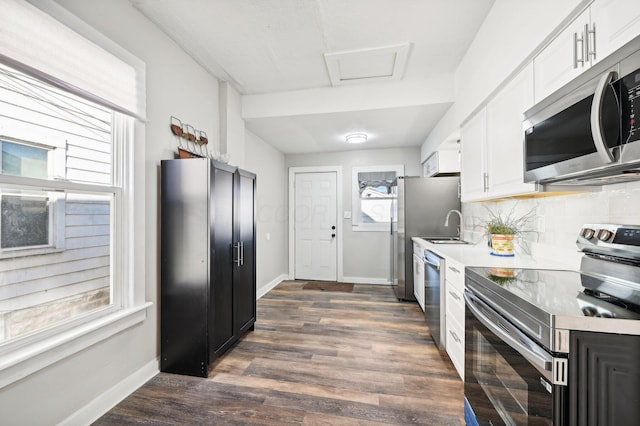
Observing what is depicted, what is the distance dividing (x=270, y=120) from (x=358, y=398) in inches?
117

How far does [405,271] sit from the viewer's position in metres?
3.85

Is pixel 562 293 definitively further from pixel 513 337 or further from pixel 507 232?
pixel 507 232

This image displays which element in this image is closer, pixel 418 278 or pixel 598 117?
pixel 598 117

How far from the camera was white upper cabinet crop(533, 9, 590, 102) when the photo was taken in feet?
4.10

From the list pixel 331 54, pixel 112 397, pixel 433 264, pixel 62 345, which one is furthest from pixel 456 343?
pixel 331 54

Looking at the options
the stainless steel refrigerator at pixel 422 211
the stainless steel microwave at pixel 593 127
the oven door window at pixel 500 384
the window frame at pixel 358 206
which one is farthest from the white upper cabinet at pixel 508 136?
the window frame at pixel 358 206

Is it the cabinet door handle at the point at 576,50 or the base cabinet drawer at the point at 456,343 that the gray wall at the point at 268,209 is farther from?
the cabinet door handle at the point at 576,50

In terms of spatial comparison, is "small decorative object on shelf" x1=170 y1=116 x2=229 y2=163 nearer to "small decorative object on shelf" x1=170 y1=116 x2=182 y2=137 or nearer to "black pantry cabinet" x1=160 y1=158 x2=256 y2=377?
"small decorative object on shelf" x1=170 y1=116 x2=182 y2=137

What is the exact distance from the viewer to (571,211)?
1686mm

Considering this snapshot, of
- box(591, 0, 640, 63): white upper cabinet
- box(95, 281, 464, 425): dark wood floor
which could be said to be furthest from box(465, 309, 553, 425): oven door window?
box(591, 0, 640, 63): white upper cabinet

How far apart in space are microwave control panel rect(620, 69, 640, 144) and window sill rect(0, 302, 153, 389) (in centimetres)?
261

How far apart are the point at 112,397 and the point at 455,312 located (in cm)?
244

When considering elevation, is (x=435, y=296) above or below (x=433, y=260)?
below

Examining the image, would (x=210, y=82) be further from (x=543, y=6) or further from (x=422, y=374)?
(x=422, y=374)
